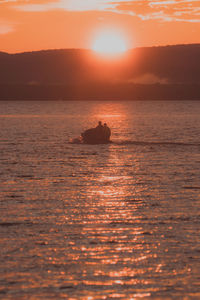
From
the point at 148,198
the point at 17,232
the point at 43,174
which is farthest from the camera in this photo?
the point at 43,174

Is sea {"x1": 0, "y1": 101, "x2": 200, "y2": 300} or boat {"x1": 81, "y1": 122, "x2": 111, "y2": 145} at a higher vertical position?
sea {"x1": 0, "y1": 101, "x2": 200, "y2": 300}

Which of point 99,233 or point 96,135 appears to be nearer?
point 99,233

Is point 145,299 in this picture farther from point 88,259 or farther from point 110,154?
point 110,154

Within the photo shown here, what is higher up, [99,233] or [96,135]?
[99,233]

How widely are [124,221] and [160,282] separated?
686 cm

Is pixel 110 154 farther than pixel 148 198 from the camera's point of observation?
Yes

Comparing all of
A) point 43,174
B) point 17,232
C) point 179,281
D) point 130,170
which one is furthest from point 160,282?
point 130,170

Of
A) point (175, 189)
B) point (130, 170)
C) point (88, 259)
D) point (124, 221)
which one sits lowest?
point (130, 170)

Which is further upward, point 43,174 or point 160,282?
point 160,282

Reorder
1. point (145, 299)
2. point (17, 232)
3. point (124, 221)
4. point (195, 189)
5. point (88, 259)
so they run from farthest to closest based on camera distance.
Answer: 1. point (195, 189)
2. point (124, 221)
3. point (17, 232)
4. point (88, 259)
5. point (145, 299)

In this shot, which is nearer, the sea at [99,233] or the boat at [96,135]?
the sea at [99,233]

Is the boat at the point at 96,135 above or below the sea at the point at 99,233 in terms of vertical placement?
below

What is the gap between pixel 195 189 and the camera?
29062 mm

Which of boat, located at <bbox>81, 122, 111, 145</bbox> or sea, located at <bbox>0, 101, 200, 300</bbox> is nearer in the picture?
sea, located at <bbox>0, 101, 200, 300</bbox>
